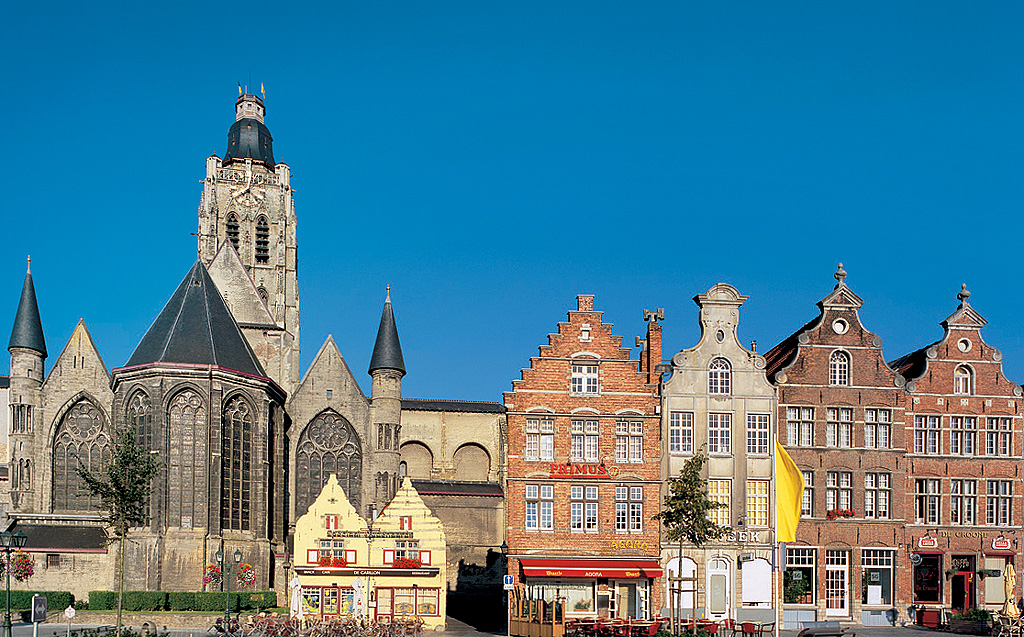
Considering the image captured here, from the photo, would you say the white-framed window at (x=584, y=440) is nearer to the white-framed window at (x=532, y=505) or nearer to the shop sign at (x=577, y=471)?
the shop sign at (x=577, y=471)

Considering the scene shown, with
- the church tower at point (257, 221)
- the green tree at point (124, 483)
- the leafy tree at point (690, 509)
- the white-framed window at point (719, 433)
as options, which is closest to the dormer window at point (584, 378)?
the white-framed window at point (719, 433)

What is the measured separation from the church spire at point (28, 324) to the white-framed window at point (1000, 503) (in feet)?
139

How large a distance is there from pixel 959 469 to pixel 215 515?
29713 mm

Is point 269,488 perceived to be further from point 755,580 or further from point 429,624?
point 755,580

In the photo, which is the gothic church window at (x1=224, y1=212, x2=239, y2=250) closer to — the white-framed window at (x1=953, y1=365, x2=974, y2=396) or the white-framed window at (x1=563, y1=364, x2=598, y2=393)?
the white-framed window at (x1=563, y1=364, x2=598, y2=393)

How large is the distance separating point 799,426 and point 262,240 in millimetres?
49429

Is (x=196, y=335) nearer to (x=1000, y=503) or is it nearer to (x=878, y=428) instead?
(x=878, y=428)

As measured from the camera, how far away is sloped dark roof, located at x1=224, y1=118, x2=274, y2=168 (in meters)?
86.4

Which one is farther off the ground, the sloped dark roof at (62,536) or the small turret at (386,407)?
the small turret at (386,407)

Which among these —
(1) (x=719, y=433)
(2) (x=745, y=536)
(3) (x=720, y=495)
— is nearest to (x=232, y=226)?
(1) (x=719, y=433)

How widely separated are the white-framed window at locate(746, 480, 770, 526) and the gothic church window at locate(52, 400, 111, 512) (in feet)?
96.8

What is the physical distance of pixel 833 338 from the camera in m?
43.8

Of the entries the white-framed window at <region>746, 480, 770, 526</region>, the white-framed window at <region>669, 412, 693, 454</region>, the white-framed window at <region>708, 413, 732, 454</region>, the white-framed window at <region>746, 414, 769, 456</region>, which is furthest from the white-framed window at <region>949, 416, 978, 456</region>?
the white-framed window at <region>669, 412, 693, 454</region>

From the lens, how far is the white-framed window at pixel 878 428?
43.6 meters
